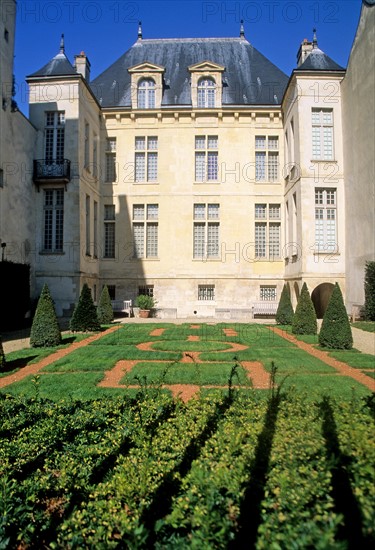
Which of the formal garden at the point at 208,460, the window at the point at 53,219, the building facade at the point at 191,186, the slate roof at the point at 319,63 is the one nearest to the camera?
the formal garden at the point at 208,460

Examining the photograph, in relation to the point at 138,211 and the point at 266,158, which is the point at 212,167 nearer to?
the point at 266,158

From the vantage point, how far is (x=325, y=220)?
16.9m

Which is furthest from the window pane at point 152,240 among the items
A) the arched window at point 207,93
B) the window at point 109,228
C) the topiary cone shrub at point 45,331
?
the topiary cone shrub at point 45,331

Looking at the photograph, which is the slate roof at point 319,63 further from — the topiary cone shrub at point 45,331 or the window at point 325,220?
the topiary cone shrub at point 45,331

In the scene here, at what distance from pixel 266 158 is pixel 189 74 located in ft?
23.5

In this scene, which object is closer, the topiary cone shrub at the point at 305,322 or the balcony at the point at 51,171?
the topiary cone shrub at the point at 305,322

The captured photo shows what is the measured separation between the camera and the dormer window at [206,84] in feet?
69.4

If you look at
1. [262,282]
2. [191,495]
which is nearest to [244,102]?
[262,282]

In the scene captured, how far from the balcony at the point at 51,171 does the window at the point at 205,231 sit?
7334mm

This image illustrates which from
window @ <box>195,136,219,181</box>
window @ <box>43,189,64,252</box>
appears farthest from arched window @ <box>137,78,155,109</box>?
window @ <box>43,189,64,252</box>

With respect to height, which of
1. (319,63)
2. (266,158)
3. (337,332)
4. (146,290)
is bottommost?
(337,332)

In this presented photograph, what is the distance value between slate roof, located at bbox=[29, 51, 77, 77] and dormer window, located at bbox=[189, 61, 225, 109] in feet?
22.1

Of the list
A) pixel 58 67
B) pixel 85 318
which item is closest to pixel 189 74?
pixel 58 67

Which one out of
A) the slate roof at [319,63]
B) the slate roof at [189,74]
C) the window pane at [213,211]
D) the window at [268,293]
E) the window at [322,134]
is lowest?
the window at [268,293]
